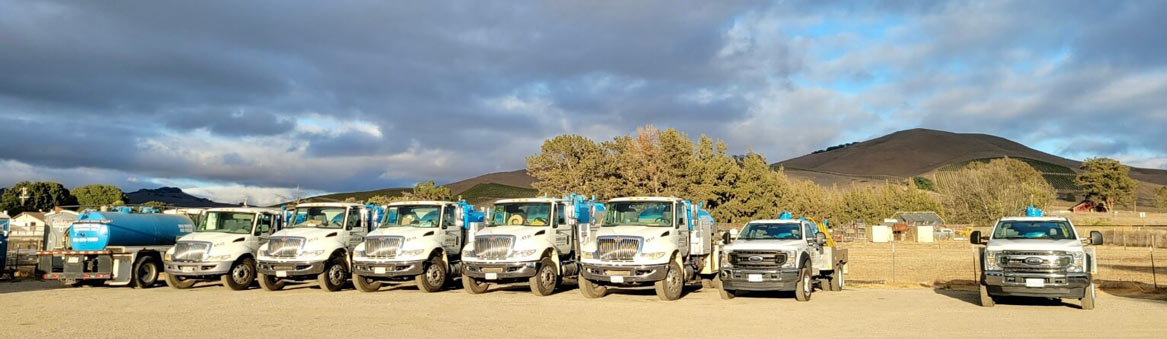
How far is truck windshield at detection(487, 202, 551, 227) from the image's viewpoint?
68.4 ft

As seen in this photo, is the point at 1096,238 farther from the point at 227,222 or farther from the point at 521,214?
the point at 227,222

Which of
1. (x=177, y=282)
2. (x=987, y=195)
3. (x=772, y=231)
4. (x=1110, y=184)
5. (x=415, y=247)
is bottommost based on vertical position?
(x=177, y=282)

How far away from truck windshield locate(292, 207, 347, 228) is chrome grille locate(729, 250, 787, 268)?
11.3 metres

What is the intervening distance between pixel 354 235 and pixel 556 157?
45.5 m

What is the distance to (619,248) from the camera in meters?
18.7

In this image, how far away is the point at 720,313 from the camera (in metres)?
15.9

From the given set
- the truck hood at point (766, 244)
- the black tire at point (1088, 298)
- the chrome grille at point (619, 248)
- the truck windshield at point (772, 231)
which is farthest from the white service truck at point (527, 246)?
the black tire at point (1088, 298)

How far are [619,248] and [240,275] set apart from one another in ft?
36.5

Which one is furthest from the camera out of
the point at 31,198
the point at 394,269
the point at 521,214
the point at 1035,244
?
the point at 31,198

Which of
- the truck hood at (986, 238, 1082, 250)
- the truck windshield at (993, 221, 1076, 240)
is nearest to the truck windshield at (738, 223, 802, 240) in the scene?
the truck hood at (986, 238, 1082, 250)

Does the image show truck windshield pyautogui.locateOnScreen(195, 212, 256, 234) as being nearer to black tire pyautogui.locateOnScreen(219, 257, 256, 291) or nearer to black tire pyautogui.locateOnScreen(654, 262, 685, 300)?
black tire pyautogui.locateOnScreen(219, 257, 256, 291)

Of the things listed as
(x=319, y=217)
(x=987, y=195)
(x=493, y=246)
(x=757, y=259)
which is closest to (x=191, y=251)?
(x=319, y=217)

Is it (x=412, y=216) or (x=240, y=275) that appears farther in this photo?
(x=412, y=216)

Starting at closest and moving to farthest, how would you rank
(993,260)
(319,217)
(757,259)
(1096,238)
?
1. (1096,238)
2. (993,260)
3. (757,259)
4. (319,217)
